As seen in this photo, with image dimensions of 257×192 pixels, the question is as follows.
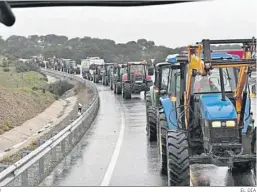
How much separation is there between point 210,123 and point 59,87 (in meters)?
18.0

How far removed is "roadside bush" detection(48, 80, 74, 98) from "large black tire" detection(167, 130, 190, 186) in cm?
1661

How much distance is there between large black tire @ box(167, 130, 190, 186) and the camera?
6.64 m

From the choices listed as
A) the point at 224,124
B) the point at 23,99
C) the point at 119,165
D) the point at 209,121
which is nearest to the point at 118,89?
the point at 23,99

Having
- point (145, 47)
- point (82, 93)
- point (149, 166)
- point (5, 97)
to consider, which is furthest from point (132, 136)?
point (82, 93)

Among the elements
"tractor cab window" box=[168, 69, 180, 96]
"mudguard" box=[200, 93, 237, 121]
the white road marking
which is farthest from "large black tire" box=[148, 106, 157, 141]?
"mudguard" box=[200, 93, 237, 121]

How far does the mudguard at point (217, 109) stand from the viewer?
7.03m

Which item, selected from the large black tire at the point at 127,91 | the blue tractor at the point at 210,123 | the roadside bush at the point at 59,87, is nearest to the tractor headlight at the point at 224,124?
the blue tractor at the point at 210,123

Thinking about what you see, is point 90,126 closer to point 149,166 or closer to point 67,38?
point 149,166

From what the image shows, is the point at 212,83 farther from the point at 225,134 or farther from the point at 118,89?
the point at 118,89

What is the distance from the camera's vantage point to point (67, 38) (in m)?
3.65

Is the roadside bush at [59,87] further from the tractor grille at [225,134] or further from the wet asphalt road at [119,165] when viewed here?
the tractor grille at [225,134]

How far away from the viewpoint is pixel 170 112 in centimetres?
863

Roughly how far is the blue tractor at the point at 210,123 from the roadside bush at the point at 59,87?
52.8 ft

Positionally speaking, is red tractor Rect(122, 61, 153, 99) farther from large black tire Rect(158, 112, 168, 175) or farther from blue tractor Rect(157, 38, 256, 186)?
blue tractor Rect(157, 38, 256, 186)
